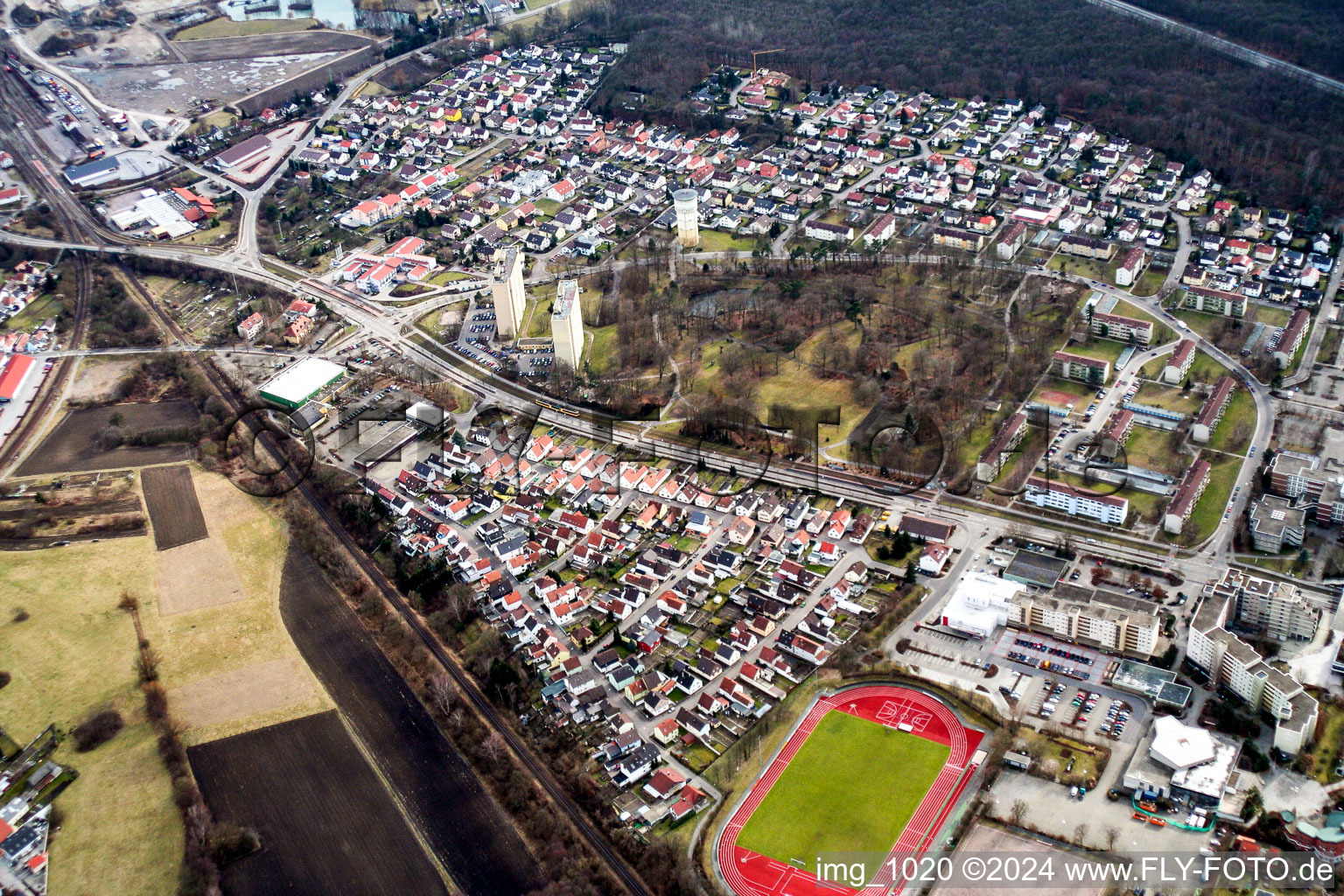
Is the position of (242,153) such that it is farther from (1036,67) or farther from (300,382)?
(1036,67)

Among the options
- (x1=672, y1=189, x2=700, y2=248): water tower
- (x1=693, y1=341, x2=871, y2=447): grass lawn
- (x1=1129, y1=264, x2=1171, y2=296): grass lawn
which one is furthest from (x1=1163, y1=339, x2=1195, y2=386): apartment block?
(x1=672, y1=189, x2=700, y2=248): water tower

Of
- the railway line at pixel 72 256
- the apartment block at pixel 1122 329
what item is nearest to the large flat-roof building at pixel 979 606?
the apartment block at pixel 1122 329

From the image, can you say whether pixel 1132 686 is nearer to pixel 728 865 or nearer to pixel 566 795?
pixel 728 865

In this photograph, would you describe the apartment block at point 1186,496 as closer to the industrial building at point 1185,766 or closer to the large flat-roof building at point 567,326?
the industrial building at point 1185,766

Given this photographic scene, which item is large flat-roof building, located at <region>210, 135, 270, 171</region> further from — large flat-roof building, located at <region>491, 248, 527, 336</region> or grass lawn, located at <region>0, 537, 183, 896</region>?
grass lawn, located at <region>0, 537, 183, 896</region>

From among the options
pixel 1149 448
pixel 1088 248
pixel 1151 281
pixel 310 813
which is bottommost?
pixel 310 813

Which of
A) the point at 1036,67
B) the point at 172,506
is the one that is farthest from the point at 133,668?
the point at 1036,67
